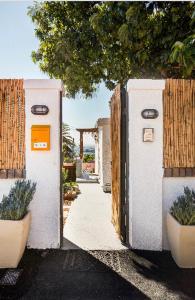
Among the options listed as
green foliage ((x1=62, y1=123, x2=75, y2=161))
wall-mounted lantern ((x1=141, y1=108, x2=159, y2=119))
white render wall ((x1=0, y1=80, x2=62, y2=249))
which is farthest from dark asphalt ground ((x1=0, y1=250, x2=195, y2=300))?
green foliage ((x1=62, y1=123, x2=75, y2=161))

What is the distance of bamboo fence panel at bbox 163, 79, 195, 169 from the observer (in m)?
5.07

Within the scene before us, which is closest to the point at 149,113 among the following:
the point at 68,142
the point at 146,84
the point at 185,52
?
the point at 146,84

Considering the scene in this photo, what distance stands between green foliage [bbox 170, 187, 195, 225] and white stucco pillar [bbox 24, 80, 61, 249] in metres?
1.94

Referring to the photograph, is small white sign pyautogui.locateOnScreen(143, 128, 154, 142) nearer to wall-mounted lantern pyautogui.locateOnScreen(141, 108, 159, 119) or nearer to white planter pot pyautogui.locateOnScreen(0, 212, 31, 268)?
wall-mounted lantern pyautogui.locateOnScreen(141, 108, 159, 119)

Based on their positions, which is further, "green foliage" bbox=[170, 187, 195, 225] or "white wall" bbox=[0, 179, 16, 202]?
"white wall" bbox=[0, 179, 16, 202]

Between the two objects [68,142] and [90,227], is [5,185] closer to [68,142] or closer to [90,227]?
[90,227]

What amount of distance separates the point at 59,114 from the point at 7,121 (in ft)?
2.87

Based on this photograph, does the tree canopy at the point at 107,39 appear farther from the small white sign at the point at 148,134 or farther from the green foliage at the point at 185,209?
the green foliage at the point at 185,209

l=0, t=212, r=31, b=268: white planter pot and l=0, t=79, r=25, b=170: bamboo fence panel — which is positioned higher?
l=0, t=79, r=25, b=170: bamboo fence panel

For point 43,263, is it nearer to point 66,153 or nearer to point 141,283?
point 141,283

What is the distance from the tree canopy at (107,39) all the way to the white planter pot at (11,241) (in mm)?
5574

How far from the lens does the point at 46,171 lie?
5.05m

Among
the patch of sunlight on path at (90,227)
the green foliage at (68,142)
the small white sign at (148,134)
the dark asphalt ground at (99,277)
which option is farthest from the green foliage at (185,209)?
the green foliage at (68,142)

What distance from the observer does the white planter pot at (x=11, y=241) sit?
4238 mm
